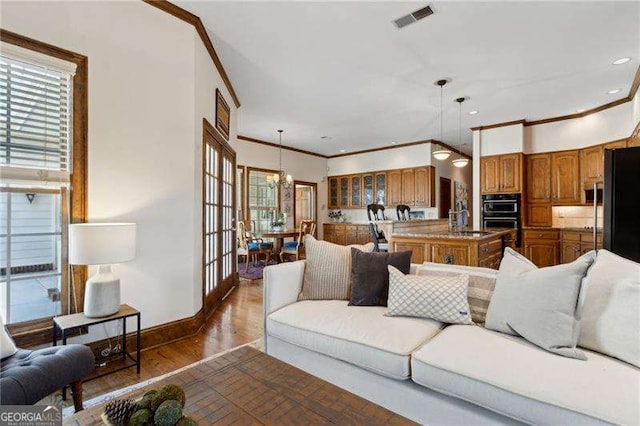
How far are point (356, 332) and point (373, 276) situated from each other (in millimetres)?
530

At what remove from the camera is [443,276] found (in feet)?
6.84

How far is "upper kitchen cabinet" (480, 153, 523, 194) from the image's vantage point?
578 cm

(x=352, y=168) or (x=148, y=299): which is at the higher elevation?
(x=352, y=168)

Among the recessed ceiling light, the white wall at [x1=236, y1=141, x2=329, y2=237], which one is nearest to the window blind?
the white wall at [x1=236, y1=141, x2=329, y2=237]

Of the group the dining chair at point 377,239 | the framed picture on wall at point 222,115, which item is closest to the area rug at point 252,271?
the dining chair at point 377,239

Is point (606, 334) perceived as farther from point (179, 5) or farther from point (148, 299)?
point (179, 5)

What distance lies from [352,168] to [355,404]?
25.8 ft

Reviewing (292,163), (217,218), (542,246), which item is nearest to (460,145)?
(542,246)

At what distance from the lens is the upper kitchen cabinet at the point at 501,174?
5.78 metres

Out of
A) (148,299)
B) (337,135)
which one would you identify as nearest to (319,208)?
(337,135)

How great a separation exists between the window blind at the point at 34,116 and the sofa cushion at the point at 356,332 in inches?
75.5

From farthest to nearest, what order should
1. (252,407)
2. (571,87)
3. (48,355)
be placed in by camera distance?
(571,87)
(48,355)
(252,407)

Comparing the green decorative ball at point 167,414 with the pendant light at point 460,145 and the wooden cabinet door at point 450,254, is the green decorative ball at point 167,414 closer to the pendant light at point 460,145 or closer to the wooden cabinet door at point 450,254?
the wooden cabinet door at point 450,254

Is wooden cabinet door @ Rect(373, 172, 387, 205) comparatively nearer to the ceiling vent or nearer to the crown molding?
the crown molding
